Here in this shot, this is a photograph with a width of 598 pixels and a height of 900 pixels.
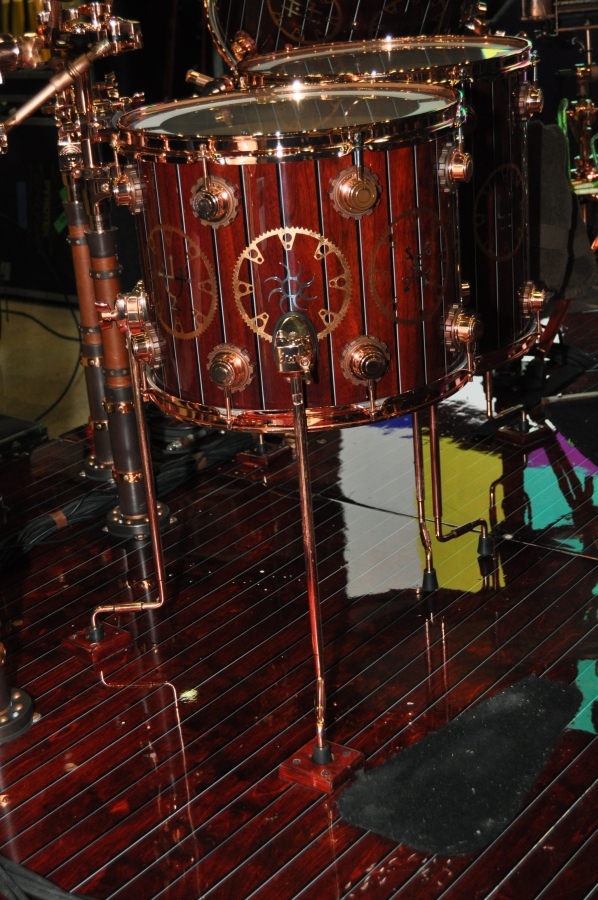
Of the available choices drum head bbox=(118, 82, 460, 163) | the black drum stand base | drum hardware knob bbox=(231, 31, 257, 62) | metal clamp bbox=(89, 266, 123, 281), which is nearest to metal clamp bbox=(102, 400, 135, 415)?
metal clamp bbox=(89, 266, 123, 281)

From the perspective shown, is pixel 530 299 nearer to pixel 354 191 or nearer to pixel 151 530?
pixel 354 191

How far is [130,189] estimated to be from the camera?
2.28 metres

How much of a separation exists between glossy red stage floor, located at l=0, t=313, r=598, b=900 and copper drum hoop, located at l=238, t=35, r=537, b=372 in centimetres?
58

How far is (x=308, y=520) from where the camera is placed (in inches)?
87.4

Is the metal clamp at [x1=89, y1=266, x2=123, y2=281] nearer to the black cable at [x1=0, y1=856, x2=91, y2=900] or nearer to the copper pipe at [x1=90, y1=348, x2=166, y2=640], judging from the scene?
the copper pipe at [x1=90, y1=348, x2=166, y2=640]

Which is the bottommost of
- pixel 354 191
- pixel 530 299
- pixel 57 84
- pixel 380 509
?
pixel 380 509

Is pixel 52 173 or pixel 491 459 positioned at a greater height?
pixel 52 173

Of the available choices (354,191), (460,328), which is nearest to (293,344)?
(354,191)

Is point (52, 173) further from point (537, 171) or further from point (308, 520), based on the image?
point (308, 520)

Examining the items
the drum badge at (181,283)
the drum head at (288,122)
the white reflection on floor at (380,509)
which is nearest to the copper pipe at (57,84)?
the drum head at (288,122)

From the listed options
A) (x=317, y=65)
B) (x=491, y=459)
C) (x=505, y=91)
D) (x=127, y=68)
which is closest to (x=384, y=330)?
(x=505, y=91)

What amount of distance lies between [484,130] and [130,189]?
35.3 inches

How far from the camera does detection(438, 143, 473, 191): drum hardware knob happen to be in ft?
7.17

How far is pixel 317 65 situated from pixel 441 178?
3.20ft
